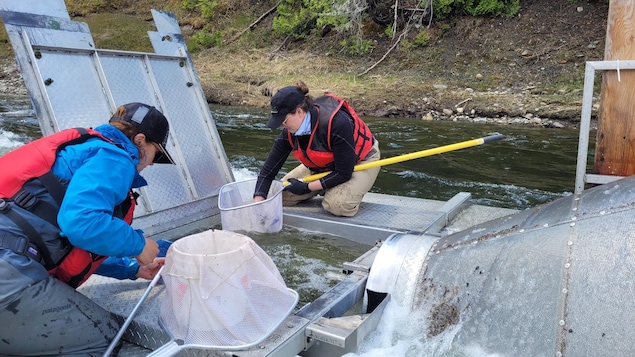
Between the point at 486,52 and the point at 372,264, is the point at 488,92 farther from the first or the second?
the point at 372,264

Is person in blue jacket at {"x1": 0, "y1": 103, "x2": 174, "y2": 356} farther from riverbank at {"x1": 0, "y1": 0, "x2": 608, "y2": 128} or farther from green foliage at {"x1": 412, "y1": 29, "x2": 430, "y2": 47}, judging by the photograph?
green foliage at {"x1": 412, "y1": 29, "x2": 430, "y2": 47}

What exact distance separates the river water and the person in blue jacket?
1.33 m

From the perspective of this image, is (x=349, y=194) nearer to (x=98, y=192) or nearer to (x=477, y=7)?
(x=98, y=192)

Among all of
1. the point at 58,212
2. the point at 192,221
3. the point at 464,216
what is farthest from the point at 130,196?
the point at 464,216

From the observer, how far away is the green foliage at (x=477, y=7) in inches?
602

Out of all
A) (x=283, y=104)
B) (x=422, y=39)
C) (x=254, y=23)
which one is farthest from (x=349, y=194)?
(x=254, y=23)

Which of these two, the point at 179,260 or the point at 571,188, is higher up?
the point at 179,260

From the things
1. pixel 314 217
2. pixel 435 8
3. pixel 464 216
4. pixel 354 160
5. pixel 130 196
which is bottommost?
pixel 464 216

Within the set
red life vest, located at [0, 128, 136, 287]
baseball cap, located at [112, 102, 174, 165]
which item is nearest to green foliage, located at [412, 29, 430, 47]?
baseball cap, located at [112, 102, 174, 165]

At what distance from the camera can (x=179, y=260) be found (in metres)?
2.29

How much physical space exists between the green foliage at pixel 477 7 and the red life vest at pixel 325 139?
12.6m

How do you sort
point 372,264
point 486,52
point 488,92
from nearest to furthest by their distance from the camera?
point 372,264, point 488,92, point 486,52

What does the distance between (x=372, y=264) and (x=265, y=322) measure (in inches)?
32.5

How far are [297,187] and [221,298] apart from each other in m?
2.39
